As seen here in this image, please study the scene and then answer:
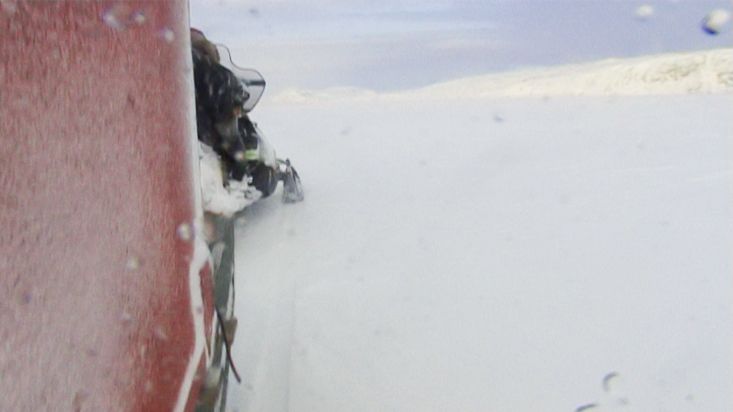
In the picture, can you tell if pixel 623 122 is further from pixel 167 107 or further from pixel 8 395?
pixel 8 395

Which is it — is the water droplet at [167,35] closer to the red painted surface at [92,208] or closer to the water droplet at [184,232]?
the red painted surface at [92,208]

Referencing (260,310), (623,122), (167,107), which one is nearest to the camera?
(167,107)

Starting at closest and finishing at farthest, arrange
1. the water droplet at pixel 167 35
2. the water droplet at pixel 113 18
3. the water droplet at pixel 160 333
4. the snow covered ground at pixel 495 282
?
the water droplet at pixel 113 18
the water droplet at pixel 160 333
the water droplet at pixel 167 35
the snow covered ground at pixel 495 282

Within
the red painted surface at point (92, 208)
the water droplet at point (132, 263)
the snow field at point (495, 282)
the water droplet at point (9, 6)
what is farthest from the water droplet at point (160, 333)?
the snow field at point (495, 282)

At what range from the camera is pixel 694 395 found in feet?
10.3

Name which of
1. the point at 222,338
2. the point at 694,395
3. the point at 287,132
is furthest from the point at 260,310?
the point at 287,132

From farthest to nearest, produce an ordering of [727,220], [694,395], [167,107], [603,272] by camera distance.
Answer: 1. [727,220]
2. [603,272]
3. [694,395]
4. [167,107]

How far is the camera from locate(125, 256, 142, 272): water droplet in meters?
1.46

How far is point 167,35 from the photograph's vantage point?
1788mm

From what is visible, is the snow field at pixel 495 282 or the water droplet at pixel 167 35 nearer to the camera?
the water droplet at pixel 167 35

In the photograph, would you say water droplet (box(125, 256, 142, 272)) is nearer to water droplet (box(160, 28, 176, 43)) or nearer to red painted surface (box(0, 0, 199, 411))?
red painted surface (box(0, 0, 199, 411))

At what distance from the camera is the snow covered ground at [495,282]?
3.31m

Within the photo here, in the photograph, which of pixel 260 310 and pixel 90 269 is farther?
pixel 260 310

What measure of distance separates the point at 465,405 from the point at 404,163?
5.22 metres
